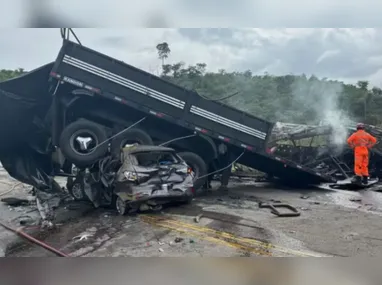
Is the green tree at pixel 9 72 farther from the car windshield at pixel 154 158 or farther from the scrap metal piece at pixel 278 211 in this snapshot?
the scrap metal piece at pixel 278 211

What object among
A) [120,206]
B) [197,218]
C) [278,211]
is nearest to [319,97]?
[278,211]

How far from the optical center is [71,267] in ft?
9.06

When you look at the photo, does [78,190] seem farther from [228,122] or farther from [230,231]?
[230,231]

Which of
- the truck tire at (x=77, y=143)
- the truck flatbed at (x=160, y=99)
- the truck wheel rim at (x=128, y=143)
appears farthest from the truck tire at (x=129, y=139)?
the truck flatbed at (x=160, y=99)

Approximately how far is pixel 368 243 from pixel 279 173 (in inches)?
183

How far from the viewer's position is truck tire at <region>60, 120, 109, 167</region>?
7.33m

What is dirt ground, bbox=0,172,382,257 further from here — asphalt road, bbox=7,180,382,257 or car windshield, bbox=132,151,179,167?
car windshield, bbox=132,151,179,167

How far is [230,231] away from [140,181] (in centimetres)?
168

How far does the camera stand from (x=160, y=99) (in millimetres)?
7492

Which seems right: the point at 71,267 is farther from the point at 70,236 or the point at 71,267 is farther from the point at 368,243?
the point at 368,243

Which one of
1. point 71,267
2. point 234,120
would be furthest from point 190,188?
point 71,267

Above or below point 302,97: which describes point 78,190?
below

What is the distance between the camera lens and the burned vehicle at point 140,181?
19.9 ft

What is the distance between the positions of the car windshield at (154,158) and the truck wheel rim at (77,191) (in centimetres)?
188
